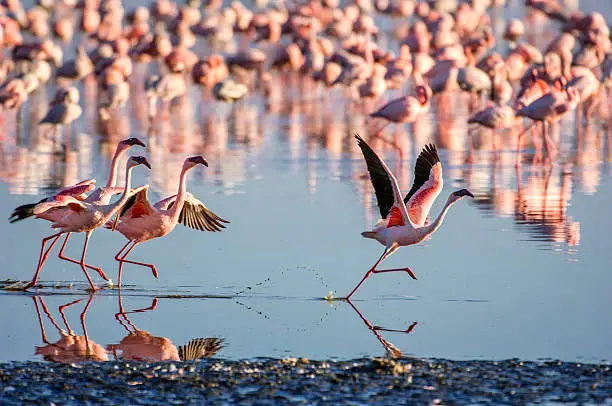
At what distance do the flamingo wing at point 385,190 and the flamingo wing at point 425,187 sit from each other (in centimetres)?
19

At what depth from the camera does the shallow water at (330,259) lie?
6996 millimetres

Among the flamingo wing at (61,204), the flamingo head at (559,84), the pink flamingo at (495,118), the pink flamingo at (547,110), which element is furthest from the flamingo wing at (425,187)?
the flamingo head at (559,84)

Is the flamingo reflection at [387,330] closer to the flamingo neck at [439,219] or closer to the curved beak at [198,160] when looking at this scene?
the flamingo neck at [439,219]

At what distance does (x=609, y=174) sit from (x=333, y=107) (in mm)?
8662

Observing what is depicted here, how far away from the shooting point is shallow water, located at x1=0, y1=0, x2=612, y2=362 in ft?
23.0

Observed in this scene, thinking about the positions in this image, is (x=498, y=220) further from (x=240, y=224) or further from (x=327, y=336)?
(x=327, y=336)

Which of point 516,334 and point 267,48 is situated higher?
point 267,48

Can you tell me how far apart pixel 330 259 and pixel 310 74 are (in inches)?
591

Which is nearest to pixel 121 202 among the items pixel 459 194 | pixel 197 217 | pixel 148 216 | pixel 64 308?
pixel 148 216

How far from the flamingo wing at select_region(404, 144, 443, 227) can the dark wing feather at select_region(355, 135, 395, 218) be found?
0.25 metres

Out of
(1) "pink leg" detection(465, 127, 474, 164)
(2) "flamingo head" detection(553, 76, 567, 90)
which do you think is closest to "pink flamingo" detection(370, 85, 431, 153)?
(1) "pink leg" detection(465, 127, 474, 164)

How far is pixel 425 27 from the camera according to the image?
26250 millimetres

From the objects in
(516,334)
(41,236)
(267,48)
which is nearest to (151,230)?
(41,236)

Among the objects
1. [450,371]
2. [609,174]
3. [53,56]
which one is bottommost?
[450,371]
